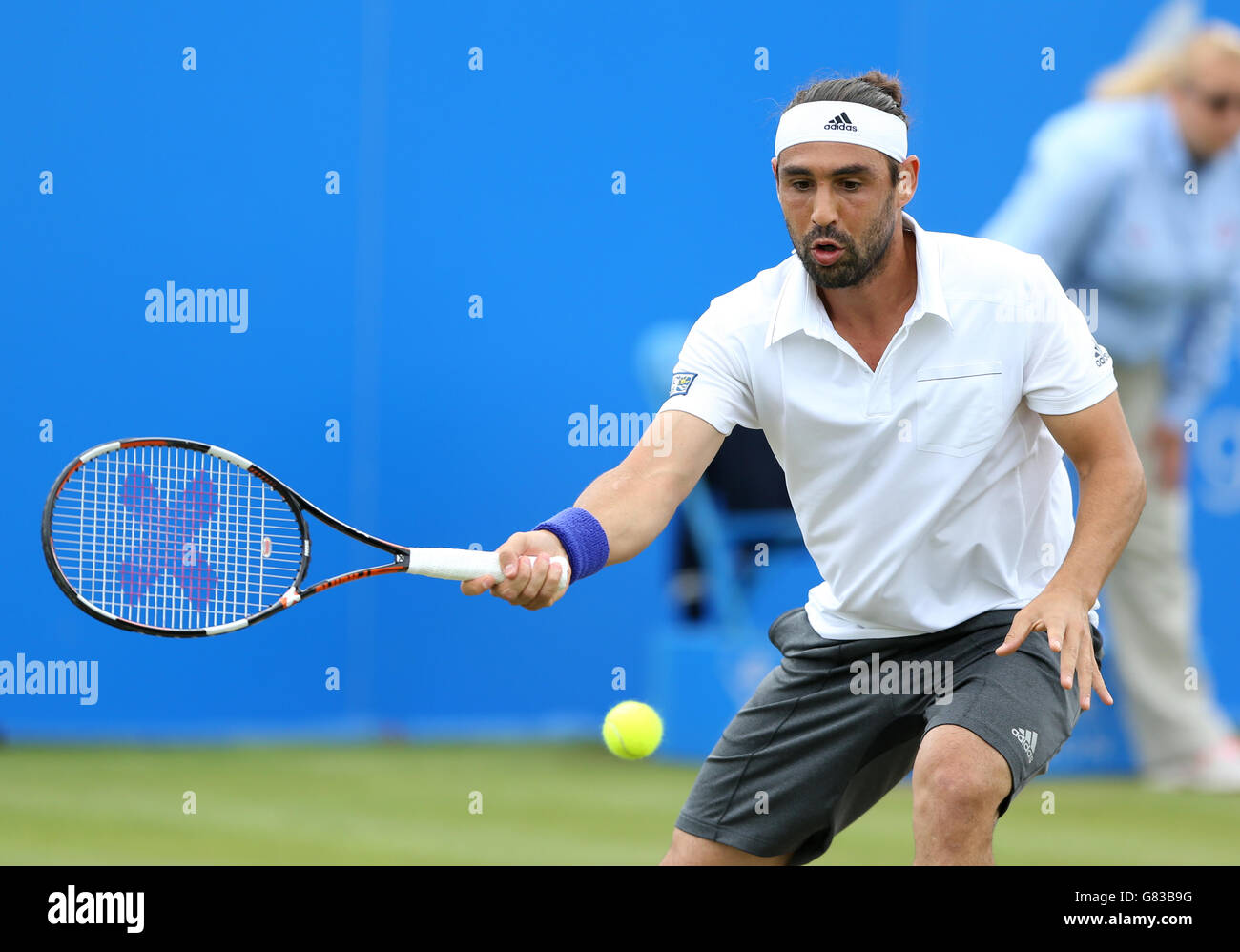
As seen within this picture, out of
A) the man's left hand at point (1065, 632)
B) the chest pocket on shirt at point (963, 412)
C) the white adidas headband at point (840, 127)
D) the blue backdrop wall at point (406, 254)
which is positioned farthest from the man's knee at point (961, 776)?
the blue backdrop wall at point (406, 254)

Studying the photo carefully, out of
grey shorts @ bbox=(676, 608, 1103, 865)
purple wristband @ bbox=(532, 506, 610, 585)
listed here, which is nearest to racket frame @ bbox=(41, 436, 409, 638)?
purple wristband @ bbox=(532, 506, 610, 585)

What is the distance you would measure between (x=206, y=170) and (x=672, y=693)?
270cm

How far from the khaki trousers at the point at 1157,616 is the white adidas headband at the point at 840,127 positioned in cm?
350

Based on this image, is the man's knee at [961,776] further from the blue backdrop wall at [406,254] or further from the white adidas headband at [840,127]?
the blue backdrop wall at [406,254]

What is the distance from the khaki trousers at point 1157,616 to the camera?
657 centimetres

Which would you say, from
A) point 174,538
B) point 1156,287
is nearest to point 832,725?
point 174,538

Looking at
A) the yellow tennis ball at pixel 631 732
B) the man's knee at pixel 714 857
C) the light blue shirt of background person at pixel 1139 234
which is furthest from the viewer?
the light blue shirt of background person at pixel 1139 234

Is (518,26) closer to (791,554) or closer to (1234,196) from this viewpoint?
(791,554)

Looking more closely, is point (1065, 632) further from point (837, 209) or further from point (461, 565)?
point (461, 565)

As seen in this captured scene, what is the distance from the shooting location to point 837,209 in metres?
3.19

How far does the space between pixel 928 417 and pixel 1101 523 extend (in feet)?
1.12

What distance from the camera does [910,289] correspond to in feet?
10.8
